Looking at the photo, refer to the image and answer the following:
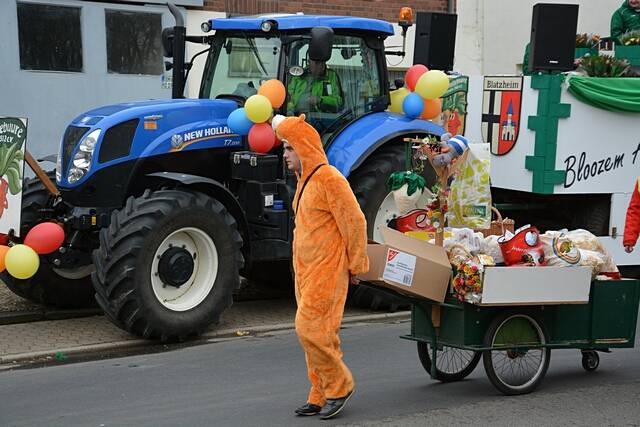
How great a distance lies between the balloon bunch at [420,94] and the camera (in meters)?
9.41

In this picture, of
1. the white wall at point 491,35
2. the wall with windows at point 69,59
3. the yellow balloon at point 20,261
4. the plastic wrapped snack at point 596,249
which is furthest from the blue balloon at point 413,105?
the white wall at point 491,35

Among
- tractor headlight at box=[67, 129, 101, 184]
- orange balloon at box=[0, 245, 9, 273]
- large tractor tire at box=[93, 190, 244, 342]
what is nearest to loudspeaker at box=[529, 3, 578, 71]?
large tractor tire at box=[93, 190, 244, 342]

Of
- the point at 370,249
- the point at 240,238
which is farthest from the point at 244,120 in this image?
the point at 370,249

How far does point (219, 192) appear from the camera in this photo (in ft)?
28.3

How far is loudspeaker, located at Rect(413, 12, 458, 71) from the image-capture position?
11.2 m

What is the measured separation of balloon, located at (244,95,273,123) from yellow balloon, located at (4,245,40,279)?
2.07 meters

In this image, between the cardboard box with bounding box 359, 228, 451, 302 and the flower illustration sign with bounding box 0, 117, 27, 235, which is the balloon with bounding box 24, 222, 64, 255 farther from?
the cardboard box with bounding box 359, 228, 451, 302

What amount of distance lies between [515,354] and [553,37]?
4.69 metres

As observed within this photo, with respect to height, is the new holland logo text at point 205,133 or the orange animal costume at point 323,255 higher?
the new holland logo text at point 205,133

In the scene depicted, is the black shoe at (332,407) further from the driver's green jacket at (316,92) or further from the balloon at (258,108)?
the driver's green jacket at (316,92)

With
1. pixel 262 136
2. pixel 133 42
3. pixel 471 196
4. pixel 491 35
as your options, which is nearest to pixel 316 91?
pixel 262 136

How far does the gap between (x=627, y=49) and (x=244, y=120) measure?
5.40 m

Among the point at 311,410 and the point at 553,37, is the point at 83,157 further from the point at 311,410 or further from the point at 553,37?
the point at 553,37

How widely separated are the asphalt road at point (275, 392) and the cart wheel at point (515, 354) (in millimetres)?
108
